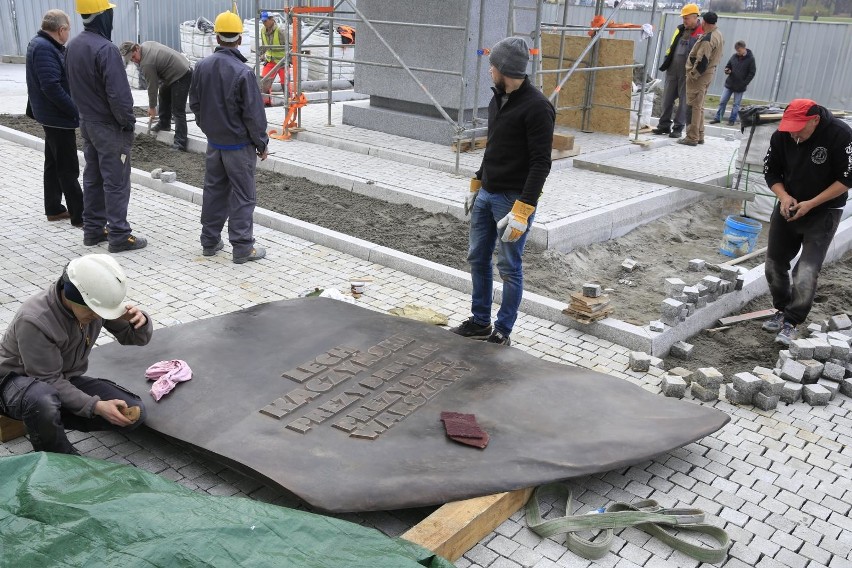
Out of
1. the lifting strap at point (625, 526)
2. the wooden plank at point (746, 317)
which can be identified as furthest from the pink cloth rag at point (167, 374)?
→ the wooden plank at point (746, 317)

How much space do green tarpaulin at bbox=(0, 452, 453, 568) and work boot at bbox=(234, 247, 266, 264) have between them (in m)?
3.84

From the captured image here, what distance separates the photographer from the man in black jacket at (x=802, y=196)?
5.61 metres

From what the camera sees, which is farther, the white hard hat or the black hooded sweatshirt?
the black hooded sweatshirt

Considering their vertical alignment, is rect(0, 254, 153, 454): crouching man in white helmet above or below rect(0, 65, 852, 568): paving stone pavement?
above

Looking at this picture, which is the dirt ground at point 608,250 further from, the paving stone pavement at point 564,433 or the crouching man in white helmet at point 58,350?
the crouching man in white helmet at point 58,350

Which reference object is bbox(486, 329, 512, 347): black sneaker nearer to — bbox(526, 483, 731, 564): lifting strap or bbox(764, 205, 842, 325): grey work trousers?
bbox(526, 483, 731, 564): lifting strap

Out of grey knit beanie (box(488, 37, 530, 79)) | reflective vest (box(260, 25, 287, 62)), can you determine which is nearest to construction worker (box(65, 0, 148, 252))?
grey knit beanie (box(488, 37, 530, 79))

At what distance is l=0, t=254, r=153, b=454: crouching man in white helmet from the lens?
3.63 m

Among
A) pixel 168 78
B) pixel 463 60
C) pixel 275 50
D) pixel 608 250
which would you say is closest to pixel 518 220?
pixel 608 250

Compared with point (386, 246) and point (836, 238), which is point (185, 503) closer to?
point (386, 246)

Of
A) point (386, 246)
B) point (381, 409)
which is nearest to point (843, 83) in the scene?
point (386, 246)

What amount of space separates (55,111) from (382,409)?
494 cm

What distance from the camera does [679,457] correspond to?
441 cm

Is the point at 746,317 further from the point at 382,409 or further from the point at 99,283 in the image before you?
the point at 99,283
